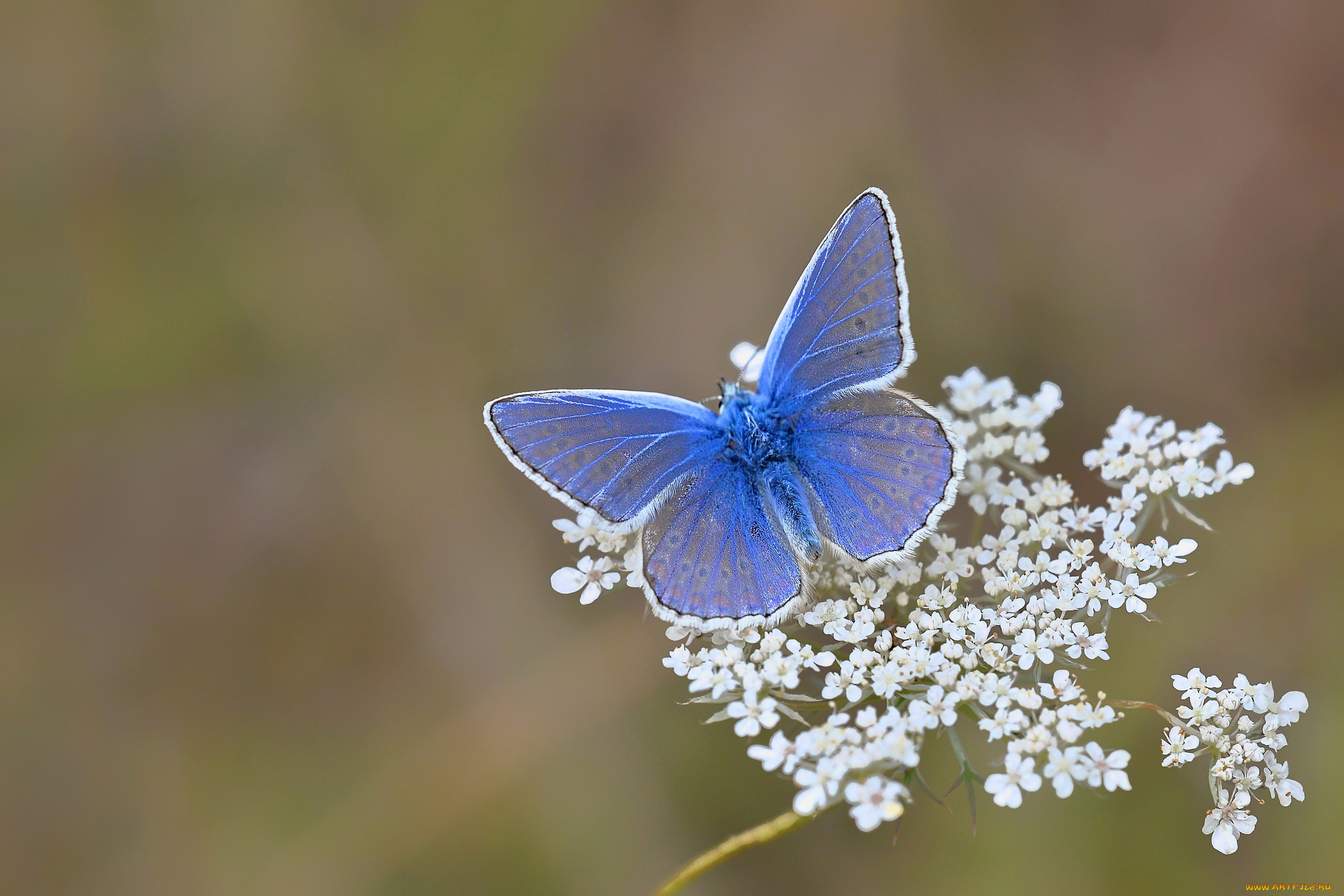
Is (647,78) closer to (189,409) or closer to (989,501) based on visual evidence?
(189,409)

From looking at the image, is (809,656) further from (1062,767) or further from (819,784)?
(1062,767)

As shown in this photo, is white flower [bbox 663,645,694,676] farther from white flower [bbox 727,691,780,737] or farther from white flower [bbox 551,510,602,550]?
white flower [bbox 551,510,602,550]

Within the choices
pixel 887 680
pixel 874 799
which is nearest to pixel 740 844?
pixel 874 799

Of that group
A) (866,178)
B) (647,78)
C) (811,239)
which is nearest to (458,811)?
(811,239)

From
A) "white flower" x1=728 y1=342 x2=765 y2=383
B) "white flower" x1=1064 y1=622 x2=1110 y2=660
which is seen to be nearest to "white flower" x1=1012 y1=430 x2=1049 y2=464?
"white flower" x1=1064 y1=622 x2=1110 y2=660

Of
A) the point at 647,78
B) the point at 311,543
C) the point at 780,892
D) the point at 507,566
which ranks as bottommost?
the point at 780,892

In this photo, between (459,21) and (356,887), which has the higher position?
(459,21)
